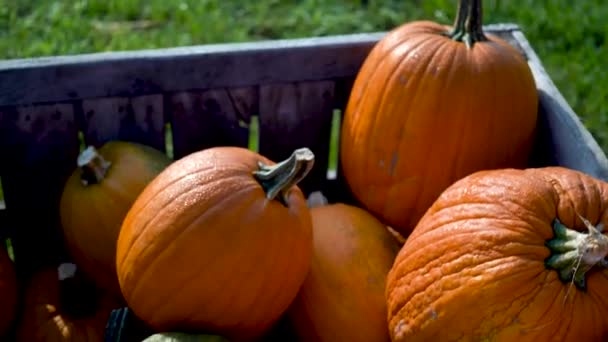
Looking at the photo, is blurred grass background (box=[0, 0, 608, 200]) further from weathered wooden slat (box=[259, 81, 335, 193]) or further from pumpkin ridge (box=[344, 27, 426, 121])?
pumpkin ridge (box=[344, 27, 426, 121])

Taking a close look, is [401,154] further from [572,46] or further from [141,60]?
[572,46]

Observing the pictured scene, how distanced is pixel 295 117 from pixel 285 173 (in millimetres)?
769

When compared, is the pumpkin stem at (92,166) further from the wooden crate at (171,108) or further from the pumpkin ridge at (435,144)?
the pumpkin ridge at (435,144)

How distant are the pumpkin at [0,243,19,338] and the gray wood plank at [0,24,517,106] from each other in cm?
43

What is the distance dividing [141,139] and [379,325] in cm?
92

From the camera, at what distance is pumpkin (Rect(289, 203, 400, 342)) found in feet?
6.92

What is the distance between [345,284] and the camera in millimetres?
2154

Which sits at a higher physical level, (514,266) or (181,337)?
(514,266)

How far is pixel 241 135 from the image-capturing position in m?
2.66

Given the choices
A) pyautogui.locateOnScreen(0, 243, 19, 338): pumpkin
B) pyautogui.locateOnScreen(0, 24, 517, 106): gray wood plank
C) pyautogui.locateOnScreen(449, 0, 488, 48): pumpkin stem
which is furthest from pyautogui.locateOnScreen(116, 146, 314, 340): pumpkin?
pyautogui.locateOnScreen(449, 0, 488, 48): pumpkin stem

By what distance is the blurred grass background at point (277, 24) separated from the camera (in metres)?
4.15

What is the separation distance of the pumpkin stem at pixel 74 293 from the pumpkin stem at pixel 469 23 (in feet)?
3.83

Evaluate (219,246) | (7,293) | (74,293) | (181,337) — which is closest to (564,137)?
(219,246)

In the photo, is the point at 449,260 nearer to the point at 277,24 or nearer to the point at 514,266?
the point at 514,266
